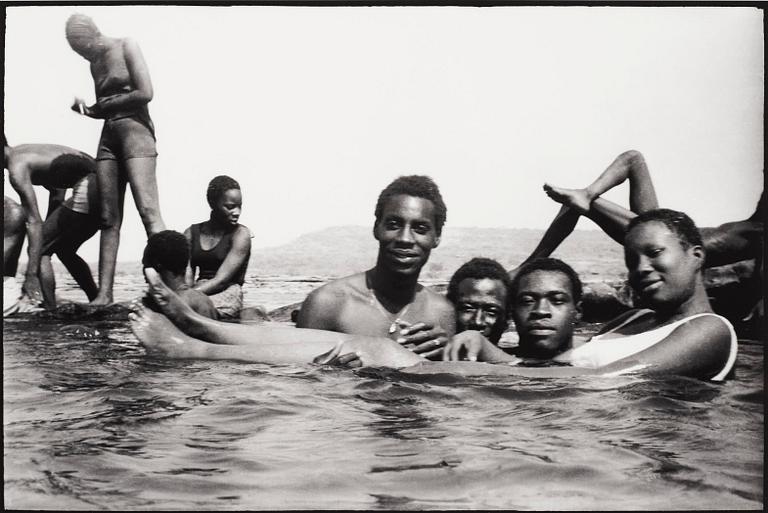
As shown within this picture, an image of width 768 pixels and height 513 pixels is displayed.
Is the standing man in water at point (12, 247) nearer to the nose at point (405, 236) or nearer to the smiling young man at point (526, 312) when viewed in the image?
the nose at point (405, 236)

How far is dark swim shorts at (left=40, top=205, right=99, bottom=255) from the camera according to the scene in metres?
5.42

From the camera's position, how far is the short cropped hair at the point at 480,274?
4547 mm

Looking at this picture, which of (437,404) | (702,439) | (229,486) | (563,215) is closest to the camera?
(229,486)

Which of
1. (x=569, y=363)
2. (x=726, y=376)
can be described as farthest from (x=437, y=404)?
(x=726, y=376)

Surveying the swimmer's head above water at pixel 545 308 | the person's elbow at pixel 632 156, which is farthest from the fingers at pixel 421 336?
the person's elbow at pixel 632 156

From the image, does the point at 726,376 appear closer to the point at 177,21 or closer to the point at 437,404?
the point at 437,404

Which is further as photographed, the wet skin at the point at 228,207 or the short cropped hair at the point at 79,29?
the wet skin at the point at 228,207

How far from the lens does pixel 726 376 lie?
4.01 m

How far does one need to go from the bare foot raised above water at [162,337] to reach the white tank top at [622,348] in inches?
63.3

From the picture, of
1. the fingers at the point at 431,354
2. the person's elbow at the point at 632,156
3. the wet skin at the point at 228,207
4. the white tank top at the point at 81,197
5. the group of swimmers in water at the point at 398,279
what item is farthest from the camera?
the white tank top at the point at 81,197

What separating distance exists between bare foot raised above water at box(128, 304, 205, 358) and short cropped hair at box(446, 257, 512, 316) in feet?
3.91

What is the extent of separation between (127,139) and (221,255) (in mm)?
801

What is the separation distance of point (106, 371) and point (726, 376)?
8.58ft

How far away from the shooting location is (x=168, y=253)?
189 inches
